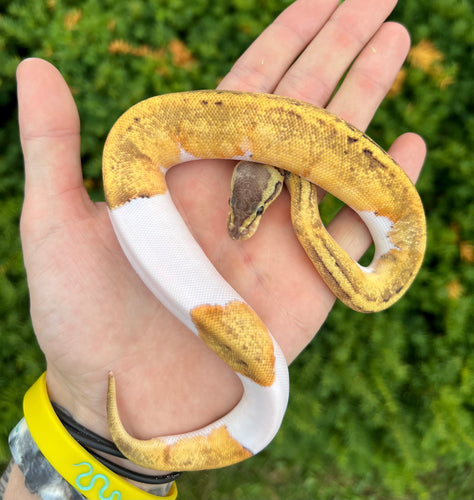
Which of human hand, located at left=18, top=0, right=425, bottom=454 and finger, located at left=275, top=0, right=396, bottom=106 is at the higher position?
finger, located at left=275, top=0, right=396, bottom=106

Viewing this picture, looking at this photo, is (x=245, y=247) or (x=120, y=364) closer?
(x=120, y=364)

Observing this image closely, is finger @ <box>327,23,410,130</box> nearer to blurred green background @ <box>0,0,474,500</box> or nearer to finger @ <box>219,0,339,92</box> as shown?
blurred green background @ <box>0,0,474,500</box>

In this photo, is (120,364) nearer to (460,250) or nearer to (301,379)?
(301,379)

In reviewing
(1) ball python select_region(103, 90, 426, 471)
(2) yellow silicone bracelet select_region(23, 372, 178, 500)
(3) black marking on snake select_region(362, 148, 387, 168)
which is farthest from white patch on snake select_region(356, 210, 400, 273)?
(2) yellow silicone bracelet select_region(23, 372, 178, 500)

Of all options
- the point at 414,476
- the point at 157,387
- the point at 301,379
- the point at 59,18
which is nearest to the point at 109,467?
the point at 157,387

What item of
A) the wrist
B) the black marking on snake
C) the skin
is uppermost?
the black marking on snake

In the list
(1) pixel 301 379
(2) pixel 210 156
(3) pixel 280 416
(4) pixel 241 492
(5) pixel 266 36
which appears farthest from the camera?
(4) pixel 241 492

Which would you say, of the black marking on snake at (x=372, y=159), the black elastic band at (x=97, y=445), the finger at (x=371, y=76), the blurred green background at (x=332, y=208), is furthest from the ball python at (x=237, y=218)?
the blurred green background at (x=332, y=208)

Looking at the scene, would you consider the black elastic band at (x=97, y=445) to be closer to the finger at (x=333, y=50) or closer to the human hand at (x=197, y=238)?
the human hand at (x=197, y=238)
